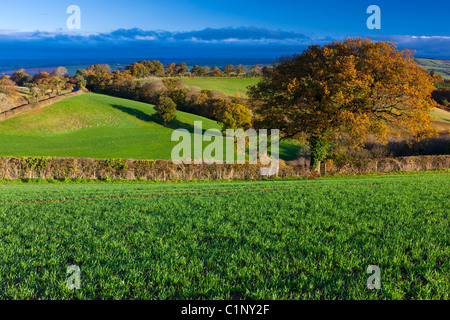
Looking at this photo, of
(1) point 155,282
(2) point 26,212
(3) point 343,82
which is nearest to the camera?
(1) point 155,282

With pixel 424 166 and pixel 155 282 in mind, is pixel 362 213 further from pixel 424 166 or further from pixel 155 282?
pixel 424 166

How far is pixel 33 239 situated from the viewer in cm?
801

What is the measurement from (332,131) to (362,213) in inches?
711

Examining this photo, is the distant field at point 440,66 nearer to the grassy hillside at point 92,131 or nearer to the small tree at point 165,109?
the grassy hillside at point 92,131

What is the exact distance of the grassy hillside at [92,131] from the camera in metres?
48.9

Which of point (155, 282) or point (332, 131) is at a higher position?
point (332, 131)

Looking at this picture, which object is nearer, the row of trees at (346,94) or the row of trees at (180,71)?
the row of trees at (346,94)

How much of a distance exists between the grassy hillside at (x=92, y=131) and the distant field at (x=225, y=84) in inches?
1303

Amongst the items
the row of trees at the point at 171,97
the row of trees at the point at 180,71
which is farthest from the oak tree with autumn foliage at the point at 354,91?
the row of trees at the point at 180,71

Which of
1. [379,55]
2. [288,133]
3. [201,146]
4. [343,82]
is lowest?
[201,146]

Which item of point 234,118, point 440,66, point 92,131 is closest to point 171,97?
point 92,131

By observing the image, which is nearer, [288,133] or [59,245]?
[59,245]

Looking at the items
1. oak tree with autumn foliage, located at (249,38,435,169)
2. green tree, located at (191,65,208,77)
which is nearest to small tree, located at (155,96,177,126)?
oak tree with autumn foliage, located at (249,38,435,169)

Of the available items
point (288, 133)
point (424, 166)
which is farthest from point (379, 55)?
point (424, 166)
